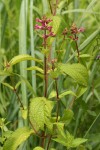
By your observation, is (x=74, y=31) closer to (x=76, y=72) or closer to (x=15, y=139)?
(x=76, y=72)

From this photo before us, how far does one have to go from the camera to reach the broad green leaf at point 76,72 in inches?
33.7

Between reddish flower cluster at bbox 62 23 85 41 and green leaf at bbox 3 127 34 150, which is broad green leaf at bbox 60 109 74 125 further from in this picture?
reddish flower cluster at bbox 62 23 85 41

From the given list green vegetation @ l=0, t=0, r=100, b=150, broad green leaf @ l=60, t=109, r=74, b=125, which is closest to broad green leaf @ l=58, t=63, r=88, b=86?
green vegetation @ l=0, t=0, r=100, b=150

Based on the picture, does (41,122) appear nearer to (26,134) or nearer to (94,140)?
(26,134)

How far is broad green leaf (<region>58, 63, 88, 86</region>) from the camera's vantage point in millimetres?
855

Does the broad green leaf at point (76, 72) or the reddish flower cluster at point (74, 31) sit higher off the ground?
the reddish flower cluster at point (74, 31)

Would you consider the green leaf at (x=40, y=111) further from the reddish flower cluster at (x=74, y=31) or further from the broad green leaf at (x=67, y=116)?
the reddish flower cluster at (x=74, y=31)

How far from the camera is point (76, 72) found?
2.88 feet

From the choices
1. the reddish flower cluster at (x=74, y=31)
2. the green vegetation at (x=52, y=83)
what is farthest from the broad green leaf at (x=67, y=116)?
the reddish flower cluster at (x=74, y=31)

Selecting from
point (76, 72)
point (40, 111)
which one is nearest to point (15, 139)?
point (40, 111)

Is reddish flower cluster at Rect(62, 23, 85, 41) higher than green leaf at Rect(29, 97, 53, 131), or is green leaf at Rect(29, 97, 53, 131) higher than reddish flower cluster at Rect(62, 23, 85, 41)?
reddish flower cluster at Rect(62, 23, 85, 41)

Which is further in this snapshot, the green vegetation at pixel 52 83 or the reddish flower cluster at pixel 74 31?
the reddish flower cluster at pixel 74 31

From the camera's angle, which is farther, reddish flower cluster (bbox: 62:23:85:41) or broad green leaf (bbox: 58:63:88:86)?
reddish flower cluster (bbox: 62:23:85:41)

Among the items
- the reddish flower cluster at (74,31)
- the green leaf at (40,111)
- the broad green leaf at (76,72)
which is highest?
the reddish flower cluster at (74,31)
